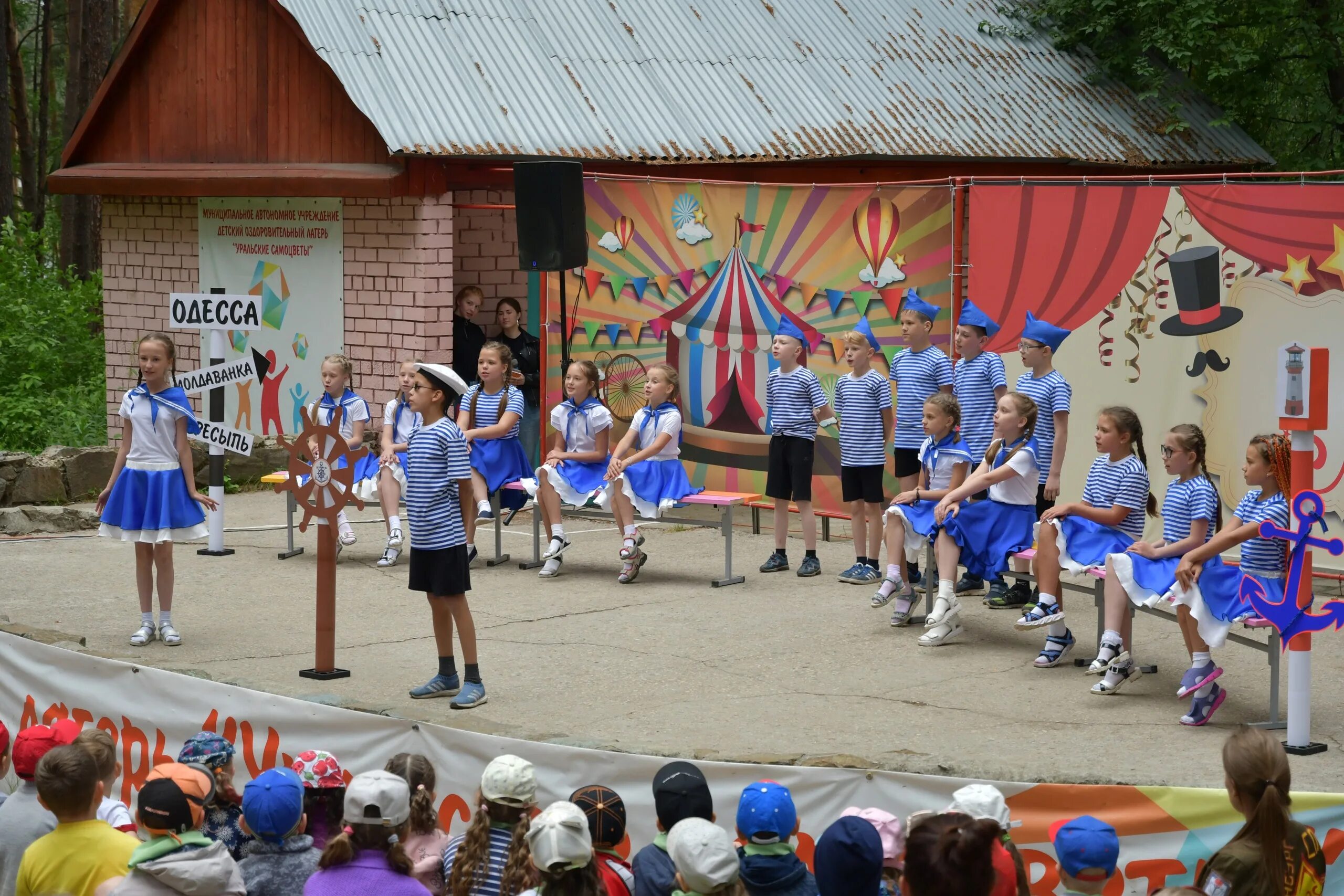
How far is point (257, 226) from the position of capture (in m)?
15.4

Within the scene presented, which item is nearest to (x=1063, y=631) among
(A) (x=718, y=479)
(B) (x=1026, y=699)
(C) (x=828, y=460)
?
(B) (x=1026, y=699)

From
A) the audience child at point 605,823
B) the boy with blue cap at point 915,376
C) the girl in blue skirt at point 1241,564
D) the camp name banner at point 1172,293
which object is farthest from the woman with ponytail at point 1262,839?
the camp name banner at point 1172,293

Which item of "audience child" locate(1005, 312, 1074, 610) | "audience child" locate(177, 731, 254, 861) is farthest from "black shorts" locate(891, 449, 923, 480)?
"audience child" locate(177, 731, 254, 861)

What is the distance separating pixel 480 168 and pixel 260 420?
3.32 metres

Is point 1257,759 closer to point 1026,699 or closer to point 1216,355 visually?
point 1026,699

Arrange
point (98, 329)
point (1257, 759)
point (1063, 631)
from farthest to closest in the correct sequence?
point (98, 329) < point (1063, 631) < point (1257, 759)

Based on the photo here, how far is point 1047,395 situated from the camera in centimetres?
974

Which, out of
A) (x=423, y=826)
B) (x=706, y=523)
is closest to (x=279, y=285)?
(x=706, y=523)

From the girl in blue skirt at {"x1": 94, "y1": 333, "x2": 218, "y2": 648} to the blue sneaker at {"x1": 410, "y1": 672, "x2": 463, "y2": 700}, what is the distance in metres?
1.89

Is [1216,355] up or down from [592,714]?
up

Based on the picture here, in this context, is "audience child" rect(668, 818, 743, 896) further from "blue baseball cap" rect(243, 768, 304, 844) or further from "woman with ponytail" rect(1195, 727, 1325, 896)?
"woman with ponytail" rect(1195, 727, 1325, 896)

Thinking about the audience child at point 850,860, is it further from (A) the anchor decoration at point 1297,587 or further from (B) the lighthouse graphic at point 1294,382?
(B) the lighthouse graphic at point 1294,382

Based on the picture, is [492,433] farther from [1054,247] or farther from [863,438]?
[1054,247]

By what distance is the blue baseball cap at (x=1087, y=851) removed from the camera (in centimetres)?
410
